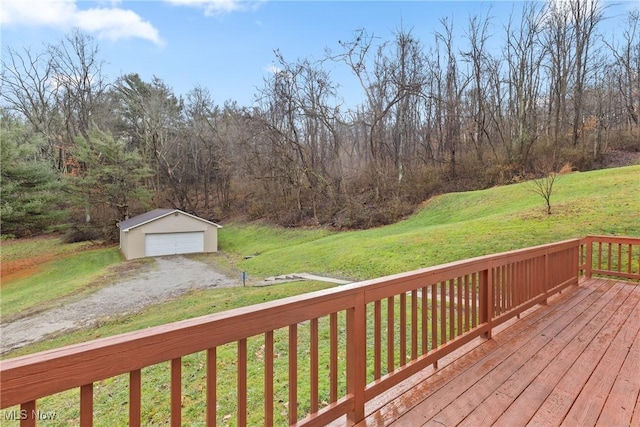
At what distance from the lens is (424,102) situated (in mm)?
23453

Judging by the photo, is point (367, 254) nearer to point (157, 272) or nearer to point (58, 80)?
point (157, 272)

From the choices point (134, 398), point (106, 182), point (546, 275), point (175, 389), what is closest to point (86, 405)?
point (134, 398)

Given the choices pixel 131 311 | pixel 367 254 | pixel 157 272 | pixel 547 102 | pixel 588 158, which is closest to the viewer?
pixel 131 311

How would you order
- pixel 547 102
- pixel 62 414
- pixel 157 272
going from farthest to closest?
1. pixel 547 102
2. pixel 157 272
3. pixel 62 414

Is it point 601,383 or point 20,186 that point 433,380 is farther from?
point 20,186

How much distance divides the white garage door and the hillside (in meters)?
4.12

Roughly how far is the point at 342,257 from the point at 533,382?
941 cm

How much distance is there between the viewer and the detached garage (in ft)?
63.4

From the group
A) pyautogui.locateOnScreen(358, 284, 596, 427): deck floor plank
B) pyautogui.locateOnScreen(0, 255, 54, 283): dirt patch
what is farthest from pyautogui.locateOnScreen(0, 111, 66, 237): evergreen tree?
pyautogui.locateOnScreen(358, 284, 596, 427): deck floor plank

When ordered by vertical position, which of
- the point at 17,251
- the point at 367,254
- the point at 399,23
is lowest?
the point at 17,251

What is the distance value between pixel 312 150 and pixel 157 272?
45.5ft

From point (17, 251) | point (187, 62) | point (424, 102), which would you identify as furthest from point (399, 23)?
point (17, 251)

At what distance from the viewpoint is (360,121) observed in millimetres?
22766

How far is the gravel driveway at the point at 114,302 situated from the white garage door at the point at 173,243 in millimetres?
4705
